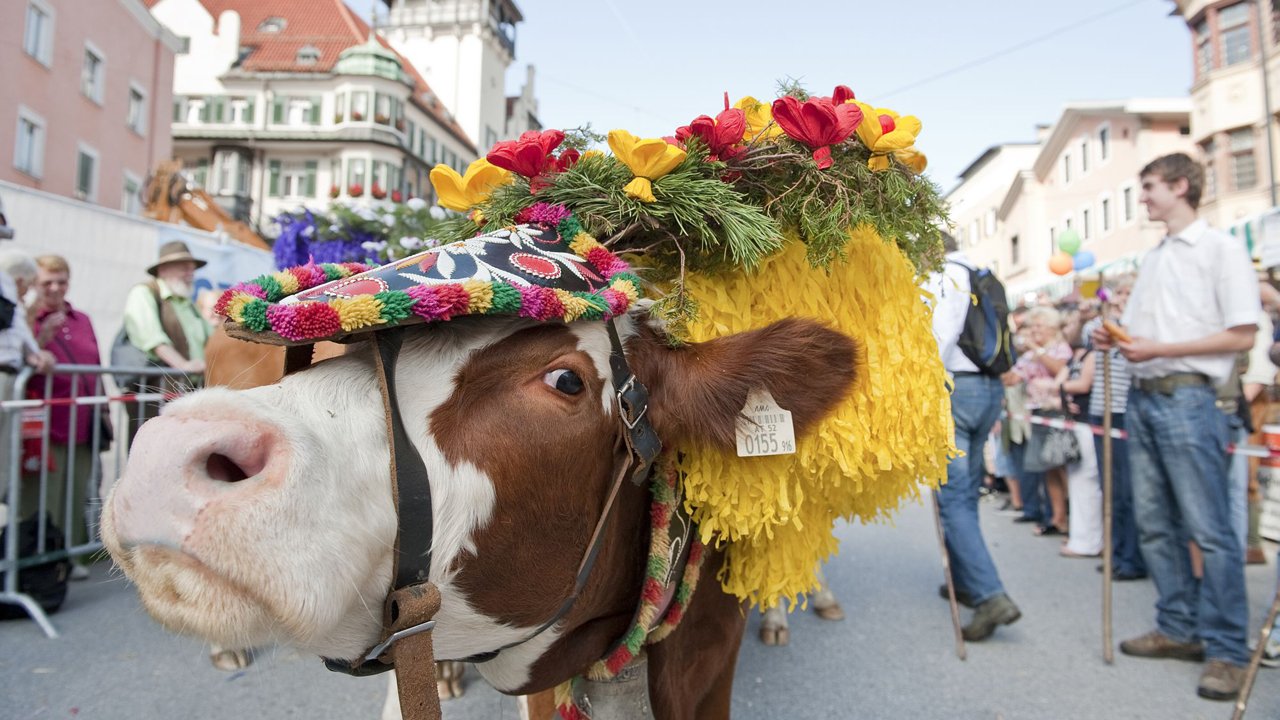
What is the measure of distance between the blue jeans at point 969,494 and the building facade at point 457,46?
48463 mm

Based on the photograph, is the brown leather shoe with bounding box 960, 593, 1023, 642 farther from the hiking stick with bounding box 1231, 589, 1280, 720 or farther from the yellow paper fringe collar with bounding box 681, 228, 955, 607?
the yellow paper fringe collar with bounding box 681, 228, 955, 607

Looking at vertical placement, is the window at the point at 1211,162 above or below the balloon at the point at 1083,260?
above

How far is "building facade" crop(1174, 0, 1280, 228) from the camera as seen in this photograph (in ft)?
73.2

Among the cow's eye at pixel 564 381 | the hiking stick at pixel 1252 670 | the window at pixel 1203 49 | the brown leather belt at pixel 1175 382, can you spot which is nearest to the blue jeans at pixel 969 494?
the brown leather belt at pixel 1175 382

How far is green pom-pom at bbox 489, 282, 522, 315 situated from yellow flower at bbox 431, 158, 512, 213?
2.70 ft

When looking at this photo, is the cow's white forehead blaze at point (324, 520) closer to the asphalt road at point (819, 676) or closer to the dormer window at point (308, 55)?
the asphalt road at point (819, 676)

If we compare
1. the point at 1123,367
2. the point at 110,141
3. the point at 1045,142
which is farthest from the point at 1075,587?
the point at 1045,142

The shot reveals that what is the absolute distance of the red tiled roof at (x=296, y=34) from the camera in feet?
139

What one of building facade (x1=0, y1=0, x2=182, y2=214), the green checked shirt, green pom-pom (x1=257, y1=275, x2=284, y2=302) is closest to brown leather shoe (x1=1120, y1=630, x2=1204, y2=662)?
green pom-pom (x1=257, y1=275, x2=284, y2=302)

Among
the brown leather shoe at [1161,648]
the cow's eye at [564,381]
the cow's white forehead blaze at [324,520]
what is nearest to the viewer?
the cow's white forehead blaze at [324,520]

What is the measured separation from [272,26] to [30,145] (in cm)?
2977

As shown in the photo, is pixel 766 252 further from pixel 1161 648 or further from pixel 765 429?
pixel 1161 648

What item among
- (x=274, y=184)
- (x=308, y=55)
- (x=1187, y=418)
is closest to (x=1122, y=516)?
(x=1187, y=418)

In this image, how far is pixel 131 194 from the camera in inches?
928
